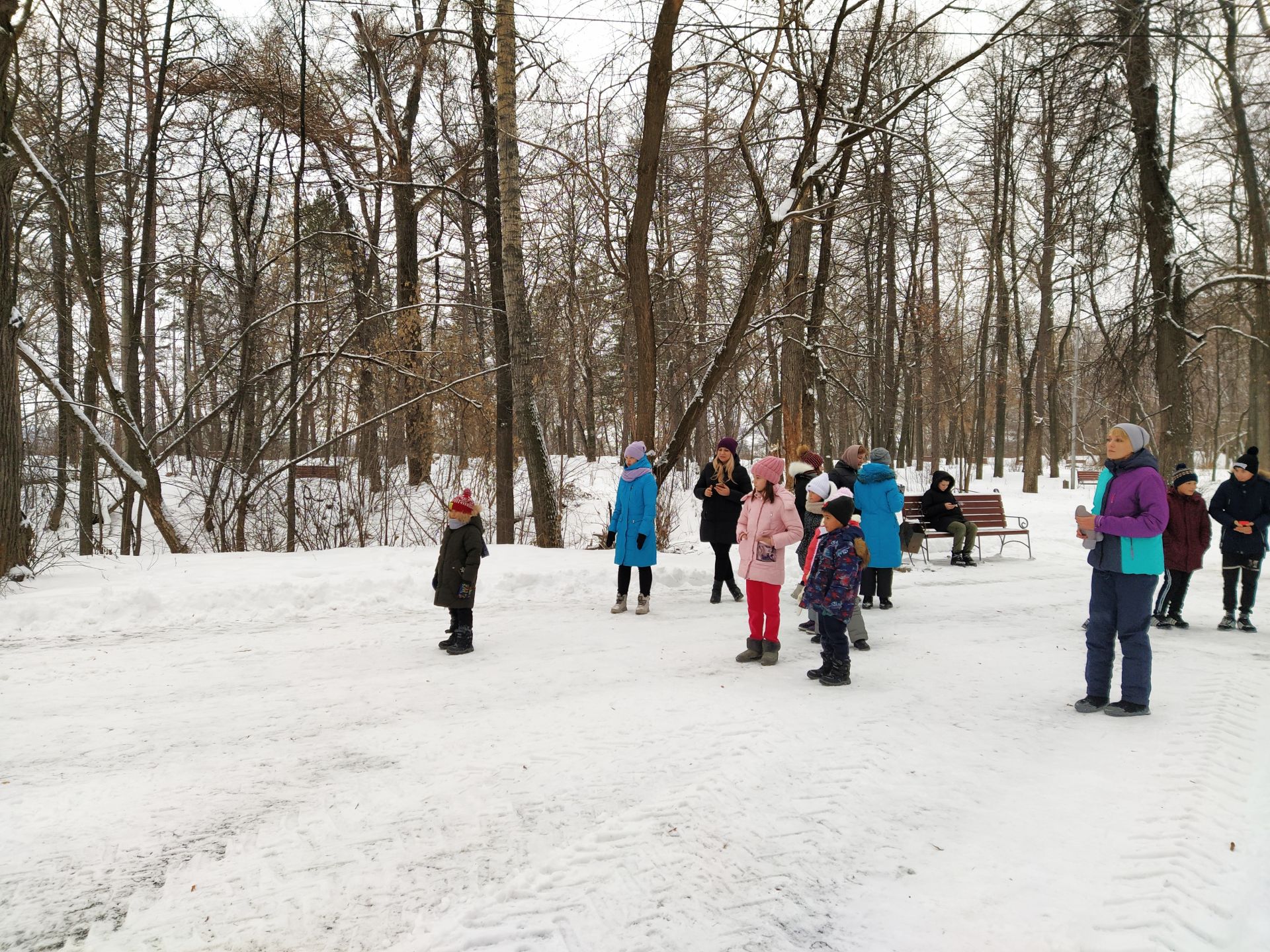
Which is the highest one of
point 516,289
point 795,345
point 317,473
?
point 516,289

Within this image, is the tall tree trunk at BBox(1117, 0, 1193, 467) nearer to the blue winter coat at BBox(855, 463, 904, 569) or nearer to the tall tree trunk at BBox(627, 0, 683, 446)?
the blue winter coat at BBox(855, 463, 904, 569)

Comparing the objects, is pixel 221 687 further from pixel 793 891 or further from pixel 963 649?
pixel 963 649

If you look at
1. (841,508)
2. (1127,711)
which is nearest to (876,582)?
(841,508)

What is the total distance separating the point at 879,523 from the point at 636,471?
2.66 meters

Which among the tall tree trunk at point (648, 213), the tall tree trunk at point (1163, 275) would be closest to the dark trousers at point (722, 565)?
the tall tree trunk at point (648, 213)

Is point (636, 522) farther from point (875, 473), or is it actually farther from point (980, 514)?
point (980, 514)

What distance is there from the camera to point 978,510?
13.2 meters

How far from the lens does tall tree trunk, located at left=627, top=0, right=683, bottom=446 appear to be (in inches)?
413

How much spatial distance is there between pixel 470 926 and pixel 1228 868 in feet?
10.0

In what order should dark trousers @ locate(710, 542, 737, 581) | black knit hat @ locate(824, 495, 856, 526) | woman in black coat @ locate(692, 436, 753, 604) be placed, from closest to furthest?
black knit hat @ locate(824, 495, 856, 526), woman in black coat @ locate(692, 436, 753, 604), dark trousers @ locate(710, 542, 737, 581)

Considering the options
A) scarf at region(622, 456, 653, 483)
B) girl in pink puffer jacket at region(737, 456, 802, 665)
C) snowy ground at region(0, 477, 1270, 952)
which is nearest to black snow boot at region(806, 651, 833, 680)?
snowy ground at region(0, 477, 1270, 952)

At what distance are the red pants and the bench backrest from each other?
749cm

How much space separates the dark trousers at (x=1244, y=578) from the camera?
307 inches

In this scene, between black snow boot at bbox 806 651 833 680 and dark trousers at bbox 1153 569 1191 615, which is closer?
black snow boot at bbox 806 651 833 680
